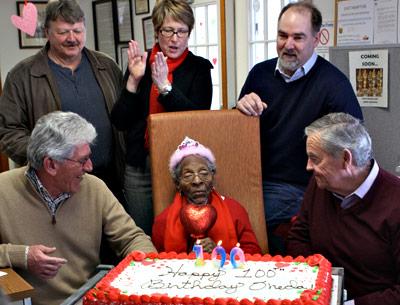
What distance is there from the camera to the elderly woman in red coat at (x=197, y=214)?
1.94 metres

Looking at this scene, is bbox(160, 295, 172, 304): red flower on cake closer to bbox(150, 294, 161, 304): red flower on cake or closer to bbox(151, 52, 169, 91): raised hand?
bbox(150, 294, 161, 304): red flower on cake

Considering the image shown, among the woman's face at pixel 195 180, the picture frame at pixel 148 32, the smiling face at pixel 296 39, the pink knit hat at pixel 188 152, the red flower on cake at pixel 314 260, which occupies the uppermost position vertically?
the picture frame at pixel 148 32

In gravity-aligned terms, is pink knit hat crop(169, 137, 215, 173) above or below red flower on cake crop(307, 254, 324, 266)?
above

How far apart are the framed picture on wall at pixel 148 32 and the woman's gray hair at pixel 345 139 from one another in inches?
94.5

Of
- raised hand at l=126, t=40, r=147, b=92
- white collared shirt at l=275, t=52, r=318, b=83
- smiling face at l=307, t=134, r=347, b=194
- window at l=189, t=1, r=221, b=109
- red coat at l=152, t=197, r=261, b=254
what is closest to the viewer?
smiling face at l=307, t=134, r=347, b=194

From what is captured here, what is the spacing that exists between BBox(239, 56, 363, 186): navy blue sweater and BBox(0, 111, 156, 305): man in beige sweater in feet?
2.16

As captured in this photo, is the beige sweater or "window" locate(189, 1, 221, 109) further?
"window" locate(189, 1, 221, 109)

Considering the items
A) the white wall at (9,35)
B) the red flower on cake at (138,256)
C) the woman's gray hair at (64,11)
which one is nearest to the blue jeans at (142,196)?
the woman's gray hair at (64,11)

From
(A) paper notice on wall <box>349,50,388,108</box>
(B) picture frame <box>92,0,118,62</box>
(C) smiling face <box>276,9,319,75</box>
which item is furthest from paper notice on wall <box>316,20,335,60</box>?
(B) picture frame <box>92,0,118,62</box>

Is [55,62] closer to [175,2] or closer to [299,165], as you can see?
[175,2]

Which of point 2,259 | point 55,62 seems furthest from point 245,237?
point 55,62

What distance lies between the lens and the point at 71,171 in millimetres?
1851

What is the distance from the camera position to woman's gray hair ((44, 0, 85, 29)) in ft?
7.30

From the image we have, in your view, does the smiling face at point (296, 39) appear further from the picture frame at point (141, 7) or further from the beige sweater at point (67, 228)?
the picture frame at point (141, 7)
